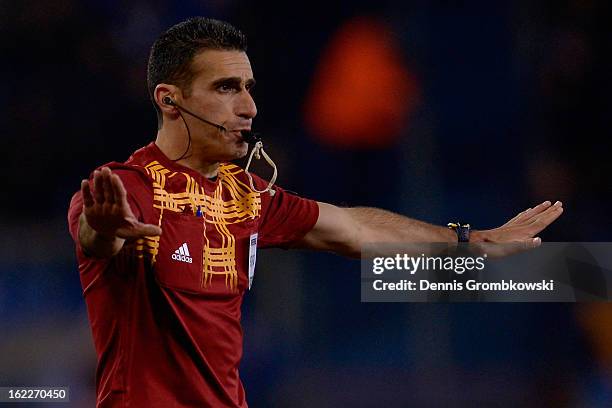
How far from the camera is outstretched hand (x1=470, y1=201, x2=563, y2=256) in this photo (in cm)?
245

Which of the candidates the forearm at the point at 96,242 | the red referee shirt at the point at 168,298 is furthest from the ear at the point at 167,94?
the forearm at the point at 96,242

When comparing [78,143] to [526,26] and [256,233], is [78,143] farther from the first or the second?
[526,26]

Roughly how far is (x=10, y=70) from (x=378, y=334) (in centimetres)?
173

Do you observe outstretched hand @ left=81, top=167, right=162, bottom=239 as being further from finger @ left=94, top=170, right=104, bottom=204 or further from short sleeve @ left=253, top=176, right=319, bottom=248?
short sleeve @ left=253, top=176, right=319, bottom=248

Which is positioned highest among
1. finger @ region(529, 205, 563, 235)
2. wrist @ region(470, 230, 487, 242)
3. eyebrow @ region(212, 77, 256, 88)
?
eyebrow @ region(212, 77, 256, 88)

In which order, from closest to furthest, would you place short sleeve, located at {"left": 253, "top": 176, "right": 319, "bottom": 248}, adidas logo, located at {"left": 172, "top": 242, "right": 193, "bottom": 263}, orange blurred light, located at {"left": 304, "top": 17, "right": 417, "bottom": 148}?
1. adidas logo, located at {"left": 172, "top": 242, "right": 193, "bottom": 263}
2. short sleeve, located at {"left": 253, "top": 176, "right": 319, "bottom": 248}
3. orange blurred light, located at {"left": 304, "top": 17, "right": 417, "bottom": 148}

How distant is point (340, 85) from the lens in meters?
3.49

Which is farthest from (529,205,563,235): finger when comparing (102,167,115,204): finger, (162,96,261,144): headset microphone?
(102,167,115,204): finger

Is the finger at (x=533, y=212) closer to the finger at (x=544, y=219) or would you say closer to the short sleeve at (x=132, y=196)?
the finger at (x=544, y=219)

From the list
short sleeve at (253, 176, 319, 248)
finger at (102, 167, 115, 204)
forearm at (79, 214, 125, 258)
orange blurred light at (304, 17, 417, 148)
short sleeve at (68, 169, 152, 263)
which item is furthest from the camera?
orange blurred light at (304, 17, 417, 148)

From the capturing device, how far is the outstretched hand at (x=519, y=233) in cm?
245

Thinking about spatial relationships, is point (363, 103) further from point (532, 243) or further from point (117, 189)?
point (117, 189)

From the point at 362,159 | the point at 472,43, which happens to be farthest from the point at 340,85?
the point at 472,43

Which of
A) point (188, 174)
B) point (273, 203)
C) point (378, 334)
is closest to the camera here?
point (188, 174)
